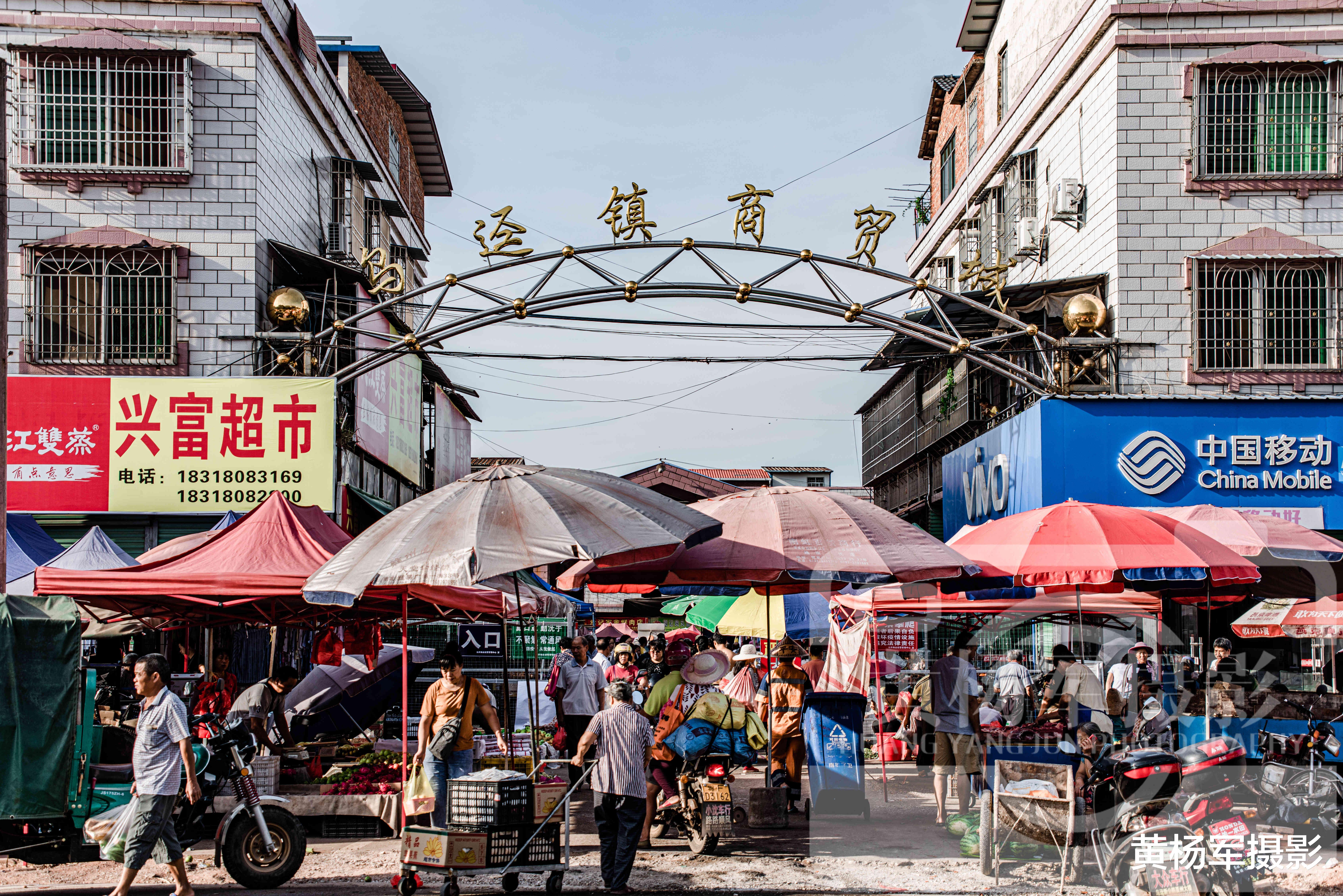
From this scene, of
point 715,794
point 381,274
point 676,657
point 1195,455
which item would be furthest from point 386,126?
point 715,794

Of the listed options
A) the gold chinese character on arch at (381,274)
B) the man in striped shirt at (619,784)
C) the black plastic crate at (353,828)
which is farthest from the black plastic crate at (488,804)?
the gold chinese character on arch at (381,274)

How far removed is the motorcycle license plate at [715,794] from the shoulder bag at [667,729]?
0.59 m

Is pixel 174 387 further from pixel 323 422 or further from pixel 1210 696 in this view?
pixel 1210 696

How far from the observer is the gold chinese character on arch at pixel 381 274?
1792 centimetres

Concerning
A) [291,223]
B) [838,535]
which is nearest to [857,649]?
[838,535]

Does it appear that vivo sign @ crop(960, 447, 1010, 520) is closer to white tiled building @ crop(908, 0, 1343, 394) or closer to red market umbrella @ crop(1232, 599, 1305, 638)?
white tiled building @ crop(908, 0, 1343, 394)

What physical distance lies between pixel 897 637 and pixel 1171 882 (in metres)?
13.7

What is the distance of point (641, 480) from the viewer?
106 ft

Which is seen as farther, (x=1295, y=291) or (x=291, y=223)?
(x=291, y=223)

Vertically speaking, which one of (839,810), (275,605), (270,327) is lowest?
(839,810)

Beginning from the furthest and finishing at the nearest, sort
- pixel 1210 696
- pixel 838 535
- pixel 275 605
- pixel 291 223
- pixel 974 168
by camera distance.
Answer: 1. pixel 974 168
2. pixel 291 223
3. pixel 275 605
4. pixel 1210 696
5. pixel 838 535

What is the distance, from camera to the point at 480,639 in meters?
17.6

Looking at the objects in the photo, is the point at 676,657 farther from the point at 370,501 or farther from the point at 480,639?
the point at 370,501

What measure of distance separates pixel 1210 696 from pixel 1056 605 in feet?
15.5
